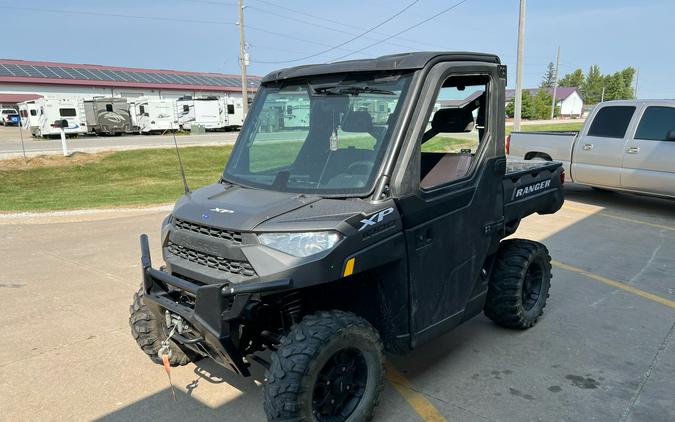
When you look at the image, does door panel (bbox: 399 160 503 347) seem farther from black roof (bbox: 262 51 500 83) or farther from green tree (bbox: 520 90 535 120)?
green tree (bbox: 520 90 535 120)

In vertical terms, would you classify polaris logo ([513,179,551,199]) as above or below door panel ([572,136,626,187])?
above

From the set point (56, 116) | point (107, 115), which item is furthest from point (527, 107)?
point (56, 116)

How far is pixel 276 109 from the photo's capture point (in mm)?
3832

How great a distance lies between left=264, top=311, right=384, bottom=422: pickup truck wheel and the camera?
2666mm

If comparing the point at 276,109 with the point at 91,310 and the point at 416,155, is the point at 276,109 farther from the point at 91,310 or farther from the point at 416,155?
the point at 91,310

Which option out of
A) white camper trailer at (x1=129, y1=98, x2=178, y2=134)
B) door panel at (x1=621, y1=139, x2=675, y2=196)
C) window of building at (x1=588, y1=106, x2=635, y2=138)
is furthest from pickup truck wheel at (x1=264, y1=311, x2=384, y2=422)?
white camper trailer at (x1=129, y1=98, x2=178, y2=134)

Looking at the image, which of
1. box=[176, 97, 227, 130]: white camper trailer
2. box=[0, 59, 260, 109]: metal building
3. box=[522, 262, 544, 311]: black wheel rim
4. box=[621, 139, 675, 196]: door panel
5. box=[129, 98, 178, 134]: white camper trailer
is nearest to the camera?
box=[522, 262, 544, 311]: black wheel rim

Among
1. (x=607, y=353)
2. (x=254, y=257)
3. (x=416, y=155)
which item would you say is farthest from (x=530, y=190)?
(x=254, y=257)

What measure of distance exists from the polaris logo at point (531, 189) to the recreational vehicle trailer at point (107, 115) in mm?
31658

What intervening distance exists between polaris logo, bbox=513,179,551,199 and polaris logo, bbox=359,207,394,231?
179 centimetres

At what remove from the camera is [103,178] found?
53.0 feet

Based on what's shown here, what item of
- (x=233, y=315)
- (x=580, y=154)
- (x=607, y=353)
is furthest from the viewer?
(x=580, y=154)

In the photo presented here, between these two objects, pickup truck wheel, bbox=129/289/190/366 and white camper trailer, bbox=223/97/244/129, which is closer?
pickup truck wheel, bbox=129/289/190/366

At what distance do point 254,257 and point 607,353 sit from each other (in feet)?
10.1
